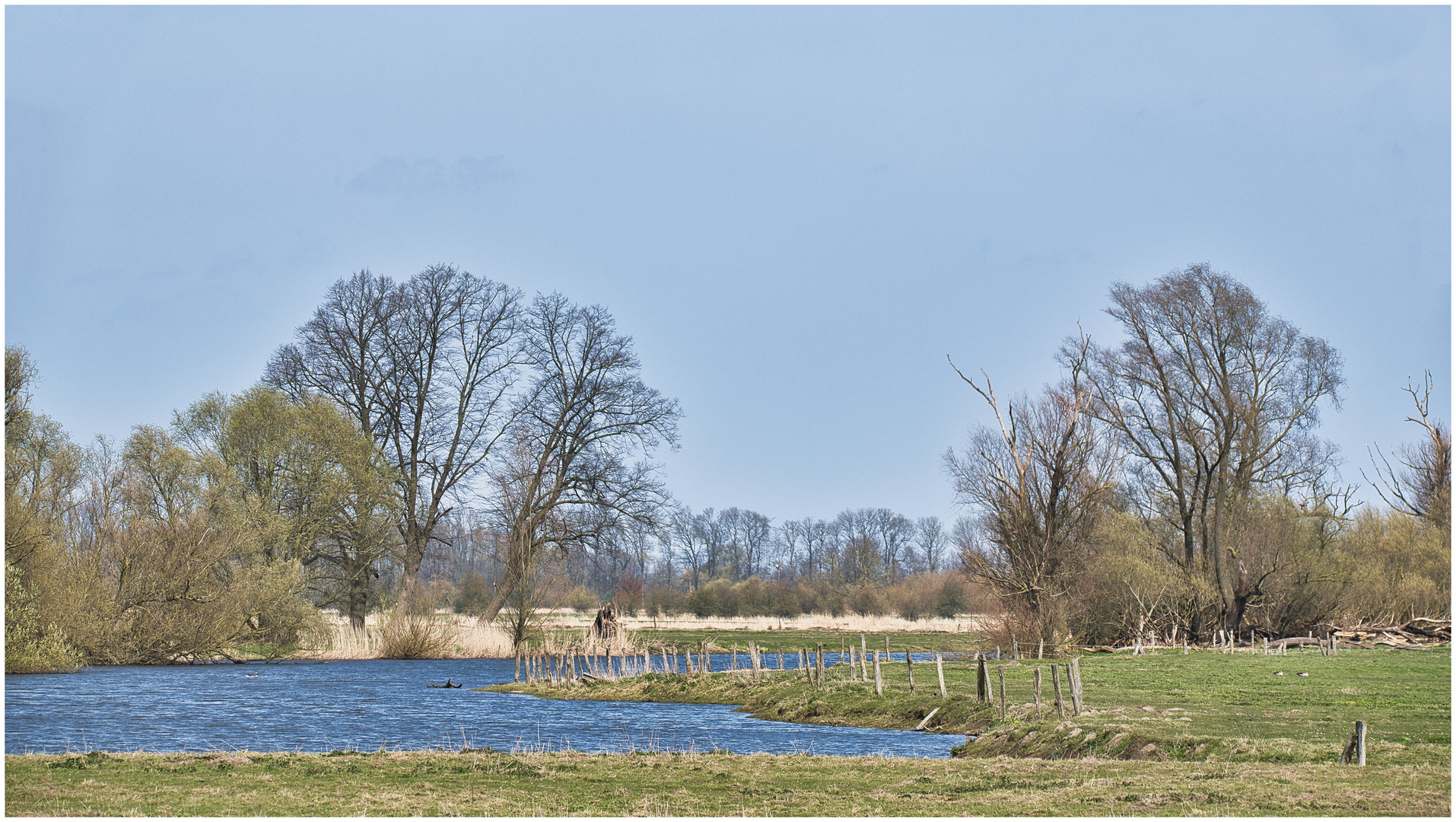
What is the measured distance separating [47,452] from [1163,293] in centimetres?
4139

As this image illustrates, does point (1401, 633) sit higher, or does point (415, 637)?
point (415, 637)

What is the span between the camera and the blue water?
19.9m

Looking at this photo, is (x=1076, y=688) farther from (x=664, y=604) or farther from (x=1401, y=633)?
(x=664, y=604)

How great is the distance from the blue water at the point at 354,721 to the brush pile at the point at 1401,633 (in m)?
28.9

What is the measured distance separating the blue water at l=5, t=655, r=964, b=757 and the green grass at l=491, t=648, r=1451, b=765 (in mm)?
1334

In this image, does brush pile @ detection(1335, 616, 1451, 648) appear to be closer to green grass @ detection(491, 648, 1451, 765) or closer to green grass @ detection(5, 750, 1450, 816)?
green grass @ detection(491, 648, 1451, 765)

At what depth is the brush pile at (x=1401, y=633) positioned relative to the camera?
142ft

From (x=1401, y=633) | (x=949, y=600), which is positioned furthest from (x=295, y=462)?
(x=1401, y=633)

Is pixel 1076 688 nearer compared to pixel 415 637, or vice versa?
pixel 1076 688

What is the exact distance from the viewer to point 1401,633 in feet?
145

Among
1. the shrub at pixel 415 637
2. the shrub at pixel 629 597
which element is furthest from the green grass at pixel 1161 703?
the shrub at pixel 629 597

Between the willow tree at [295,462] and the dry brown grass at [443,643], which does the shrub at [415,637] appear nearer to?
the dry brown grass at [443,643]

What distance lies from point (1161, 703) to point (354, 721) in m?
16.3

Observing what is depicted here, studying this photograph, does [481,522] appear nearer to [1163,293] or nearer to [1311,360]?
[1163,293]
